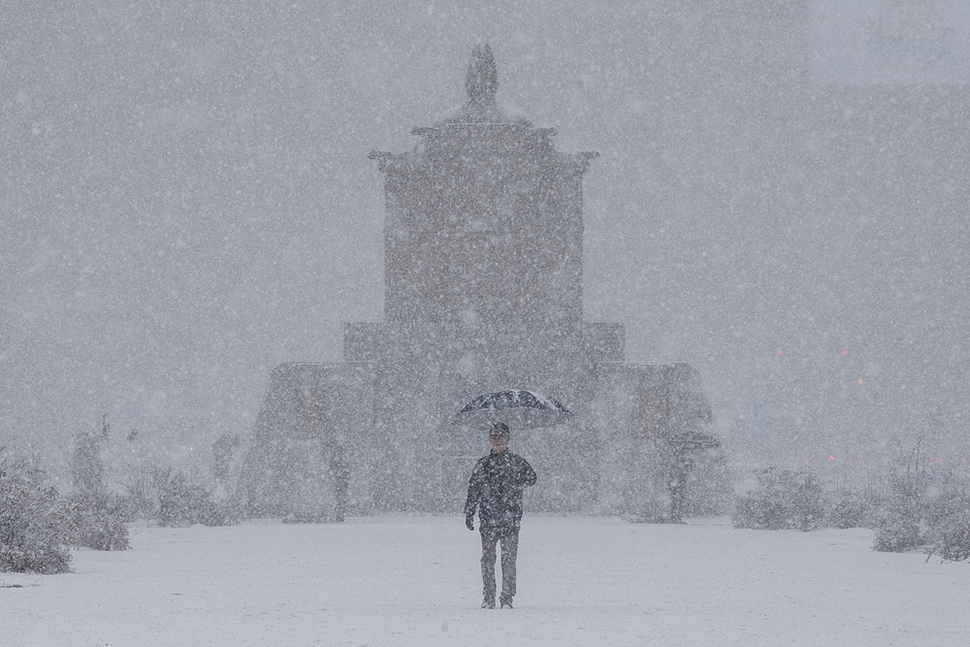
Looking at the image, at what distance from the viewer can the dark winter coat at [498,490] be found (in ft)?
42.1

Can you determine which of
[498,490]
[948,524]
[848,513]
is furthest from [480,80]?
[498,490]

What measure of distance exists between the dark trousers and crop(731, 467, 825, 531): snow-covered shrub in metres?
14.8

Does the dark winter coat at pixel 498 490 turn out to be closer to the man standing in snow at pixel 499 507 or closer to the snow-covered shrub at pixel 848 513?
the man standing in snow at pixel 499 507

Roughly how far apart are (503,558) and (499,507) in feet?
1.80

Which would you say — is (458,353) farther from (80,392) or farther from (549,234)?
(80,392)

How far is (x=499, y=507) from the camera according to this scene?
1283cm

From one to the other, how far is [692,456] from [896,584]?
1401cm

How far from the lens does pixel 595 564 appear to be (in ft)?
58.5

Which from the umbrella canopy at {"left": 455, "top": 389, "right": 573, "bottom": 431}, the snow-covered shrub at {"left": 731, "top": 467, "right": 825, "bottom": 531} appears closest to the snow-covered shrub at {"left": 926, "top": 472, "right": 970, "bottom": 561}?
the snow-covered shrub at {"left": 731, "top": 467, "right": 825, "bottom": 531}

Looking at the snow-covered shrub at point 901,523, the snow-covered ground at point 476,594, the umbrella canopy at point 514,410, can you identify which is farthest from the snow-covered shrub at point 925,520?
the umbrella canopy at point 514,410

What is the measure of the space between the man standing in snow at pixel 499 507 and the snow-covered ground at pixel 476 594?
0.37 meters

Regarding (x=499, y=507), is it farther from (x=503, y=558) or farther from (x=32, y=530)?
(x=32, y=530)

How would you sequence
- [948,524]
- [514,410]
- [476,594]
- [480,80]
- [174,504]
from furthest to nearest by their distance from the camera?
[480,80], [174,504], [514,410], [948,524], [476,594]

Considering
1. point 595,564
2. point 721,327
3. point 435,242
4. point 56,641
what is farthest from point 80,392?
point 56,641
